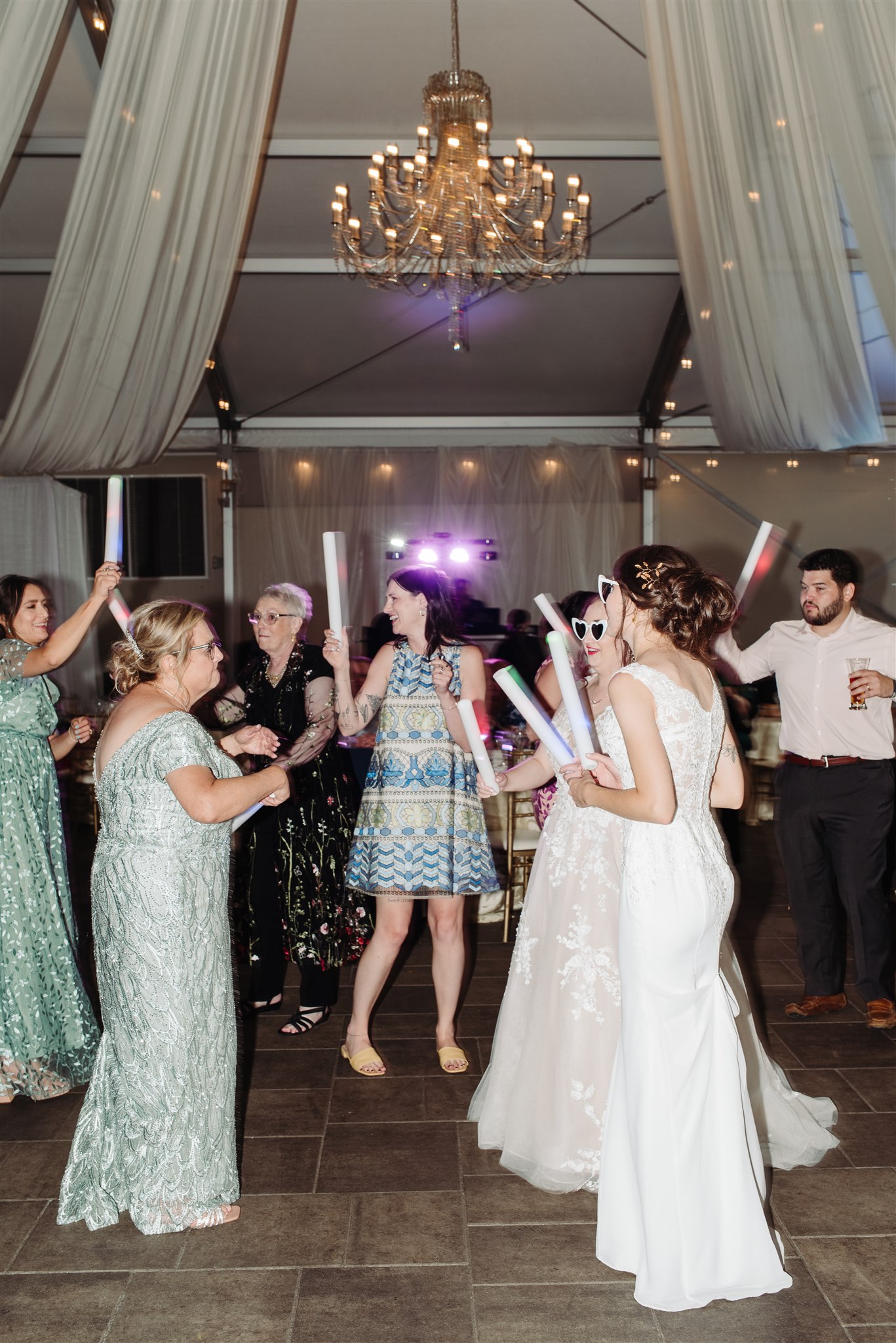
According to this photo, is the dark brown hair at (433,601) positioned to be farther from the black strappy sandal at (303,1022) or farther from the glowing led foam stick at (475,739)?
the black strappy sandal at (303,1022)

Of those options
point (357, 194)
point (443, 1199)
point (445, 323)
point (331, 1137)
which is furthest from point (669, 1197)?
point (445, 323)

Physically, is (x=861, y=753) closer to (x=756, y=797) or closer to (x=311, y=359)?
(x=756, y=797)

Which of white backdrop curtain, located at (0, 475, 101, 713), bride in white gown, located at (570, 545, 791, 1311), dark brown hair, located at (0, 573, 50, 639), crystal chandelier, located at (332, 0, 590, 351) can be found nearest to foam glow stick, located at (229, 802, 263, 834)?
bride in white gown, located at (570, 545, 791, 1311)

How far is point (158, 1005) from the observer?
2.28 metres

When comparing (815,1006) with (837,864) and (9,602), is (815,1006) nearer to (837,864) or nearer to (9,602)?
(837,864)

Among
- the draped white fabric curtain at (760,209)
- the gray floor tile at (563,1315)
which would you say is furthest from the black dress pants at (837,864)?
the gray floor tile at (563,1315)

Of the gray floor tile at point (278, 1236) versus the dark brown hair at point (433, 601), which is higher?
the dark brown hair at point (433, 601)

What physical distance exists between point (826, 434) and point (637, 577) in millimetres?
2582

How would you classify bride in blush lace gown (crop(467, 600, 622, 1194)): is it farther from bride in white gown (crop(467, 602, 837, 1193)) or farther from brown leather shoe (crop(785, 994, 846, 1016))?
brown leather shoe (crop(785, 994, 846, 1016))

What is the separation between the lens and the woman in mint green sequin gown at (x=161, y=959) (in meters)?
2.24

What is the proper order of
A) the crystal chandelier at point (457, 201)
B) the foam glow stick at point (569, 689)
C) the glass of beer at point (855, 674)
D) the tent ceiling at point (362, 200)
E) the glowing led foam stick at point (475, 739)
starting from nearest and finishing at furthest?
the foam glow stick at point (569, 689) → the glowing led foam stick at point (475, 739) → the glass of beer at point (855, 674) → the crystal chandelier at point (457, 201) → the tent ceiling at point (362, 200)

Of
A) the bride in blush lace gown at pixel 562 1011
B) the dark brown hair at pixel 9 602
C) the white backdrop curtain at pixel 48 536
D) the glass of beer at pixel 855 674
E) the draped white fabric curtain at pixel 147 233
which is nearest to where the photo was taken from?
the bride in blush lace gown at pixel 562 1011

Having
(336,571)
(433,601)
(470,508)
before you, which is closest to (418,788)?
(433,601)

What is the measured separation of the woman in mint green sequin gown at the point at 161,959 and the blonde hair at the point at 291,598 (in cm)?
118
